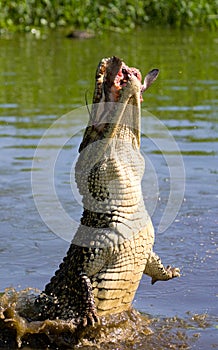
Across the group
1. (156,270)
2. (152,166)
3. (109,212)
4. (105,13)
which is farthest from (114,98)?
(105,13)

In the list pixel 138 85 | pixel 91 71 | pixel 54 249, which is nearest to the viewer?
pixel 138 85

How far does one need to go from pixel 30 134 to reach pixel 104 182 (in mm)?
6459

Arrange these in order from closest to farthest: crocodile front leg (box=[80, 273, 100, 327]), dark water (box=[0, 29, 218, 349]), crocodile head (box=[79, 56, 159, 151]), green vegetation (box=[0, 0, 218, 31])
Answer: crocodile front leg (box=[80, 273, 100, 327]) < crocodile head (box=[79, 56, 159, 151]) < dark water (box=[0, 29, 218, 349]) < green vegetation (box=[0, 0, 218, 31])

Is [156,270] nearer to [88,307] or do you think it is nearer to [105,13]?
[88,307]

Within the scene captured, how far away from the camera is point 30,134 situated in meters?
11.5

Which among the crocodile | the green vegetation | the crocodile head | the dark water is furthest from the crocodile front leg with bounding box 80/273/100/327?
the green vegetation

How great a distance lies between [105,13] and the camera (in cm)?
2661

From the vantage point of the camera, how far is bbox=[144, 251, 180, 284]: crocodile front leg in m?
5.46

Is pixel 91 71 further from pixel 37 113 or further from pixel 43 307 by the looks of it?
pixel 43 307

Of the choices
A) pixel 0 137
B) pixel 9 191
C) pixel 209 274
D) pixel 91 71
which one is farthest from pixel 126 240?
pixel 91 71

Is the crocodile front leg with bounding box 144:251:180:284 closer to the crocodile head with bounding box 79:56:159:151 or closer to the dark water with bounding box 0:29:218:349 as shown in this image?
the dark water with bounding box 0:29:218:349

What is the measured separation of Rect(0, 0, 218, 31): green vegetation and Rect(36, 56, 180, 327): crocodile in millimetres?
20873

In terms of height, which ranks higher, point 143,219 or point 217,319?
point 143,219

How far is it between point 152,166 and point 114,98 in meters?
4.64
